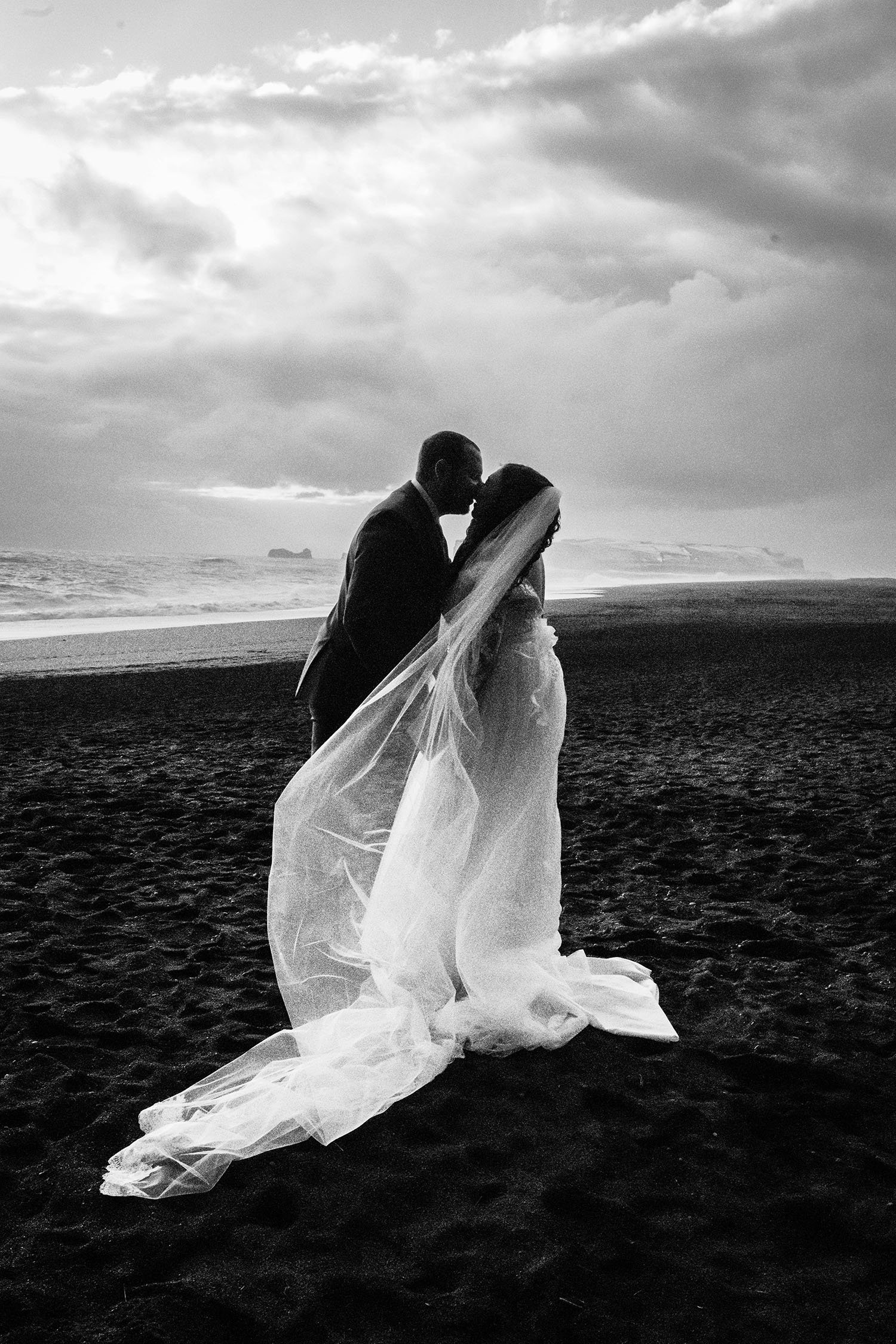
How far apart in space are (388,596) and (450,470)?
508 mm

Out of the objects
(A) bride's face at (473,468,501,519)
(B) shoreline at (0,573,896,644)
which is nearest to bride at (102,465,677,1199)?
(A) bride's face at (473,468,501,519)

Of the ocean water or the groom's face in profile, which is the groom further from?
the ocean water

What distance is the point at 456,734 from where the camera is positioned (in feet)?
11.2

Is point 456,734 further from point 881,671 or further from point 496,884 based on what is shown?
point 881,671

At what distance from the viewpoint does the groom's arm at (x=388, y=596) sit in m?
3.55

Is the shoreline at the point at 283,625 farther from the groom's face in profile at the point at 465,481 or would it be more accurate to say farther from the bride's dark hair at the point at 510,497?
the bride's dark hair at the point at 510,497

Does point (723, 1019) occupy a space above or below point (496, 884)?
below

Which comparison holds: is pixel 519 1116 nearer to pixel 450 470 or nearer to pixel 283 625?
pixel 450 470

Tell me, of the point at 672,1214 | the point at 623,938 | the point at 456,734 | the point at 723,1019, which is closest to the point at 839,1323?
the point at 672,1214

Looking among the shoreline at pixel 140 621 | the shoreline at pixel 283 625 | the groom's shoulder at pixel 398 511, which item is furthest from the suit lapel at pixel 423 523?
the shoreline at pixel 140 621

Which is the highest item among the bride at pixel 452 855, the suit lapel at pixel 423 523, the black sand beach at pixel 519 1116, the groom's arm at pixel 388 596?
the suit lapel at pixel 423 523

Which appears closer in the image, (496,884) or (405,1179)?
(405,1179)

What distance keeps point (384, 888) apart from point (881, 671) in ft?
39.7

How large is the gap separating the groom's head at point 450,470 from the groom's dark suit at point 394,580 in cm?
7
